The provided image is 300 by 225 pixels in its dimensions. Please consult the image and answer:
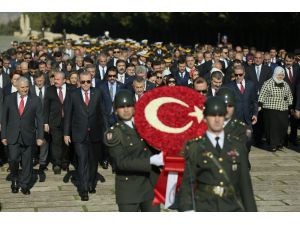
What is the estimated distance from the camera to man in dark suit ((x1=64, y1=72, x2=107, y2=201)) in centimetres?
1160

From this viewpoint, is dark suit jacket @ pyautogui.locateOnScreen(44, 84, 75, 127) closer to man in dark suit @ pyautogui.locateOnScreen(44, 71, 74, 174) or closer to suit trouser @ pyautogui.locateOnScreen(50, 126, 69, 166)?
man in dark suit @ pyautogui.locateOnScreen(44, 71, 74, 174)

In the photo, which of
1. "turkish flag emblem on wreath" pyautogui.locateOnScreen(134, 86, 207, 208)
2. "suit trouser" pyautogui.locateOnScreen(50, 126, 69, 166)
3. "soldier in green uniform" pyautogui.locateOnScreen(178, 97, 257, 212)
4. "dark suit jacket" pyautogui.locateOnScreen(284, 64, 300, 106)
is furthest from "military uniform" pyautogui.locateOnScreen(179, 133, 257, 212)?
"dark suit jacket" pyautogui.locateOnScreen(284, 64, 300, 106)

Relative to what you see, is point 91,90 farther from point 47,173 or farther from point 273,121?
point 273,121

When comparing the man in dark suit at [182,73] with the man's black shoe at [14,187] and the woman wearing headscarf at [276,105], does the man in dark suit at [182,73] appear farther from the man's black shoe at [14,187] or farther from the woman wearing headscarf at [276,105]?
the man's black shoe at [14,187]

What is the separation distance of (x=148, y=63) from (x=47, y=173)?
24.5 ft

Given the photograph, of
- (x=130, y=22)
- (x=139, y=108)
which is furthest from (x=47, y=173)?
(x=130, y=22)

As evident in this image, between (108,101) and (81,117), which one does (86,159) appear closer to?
(81,117)

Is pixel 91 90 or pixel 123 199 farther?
pixel 91 90

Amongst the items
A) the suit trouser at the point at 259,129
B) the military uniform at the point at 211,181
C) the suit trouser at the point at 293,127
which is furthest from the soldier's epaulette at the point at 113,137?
the suit trouser at the point at 293,127

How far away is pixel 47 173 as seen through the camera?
45.7 ft

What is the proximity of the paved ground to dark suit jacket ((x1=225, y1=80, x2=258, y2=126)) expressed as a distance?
1.13 meters

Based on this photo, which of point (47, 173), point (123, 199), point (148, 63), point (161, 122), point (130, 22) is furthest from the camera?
point (130, 22)

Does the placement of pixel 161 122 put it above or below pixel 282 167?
above

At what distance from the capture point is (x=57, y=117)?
45.5 ft
